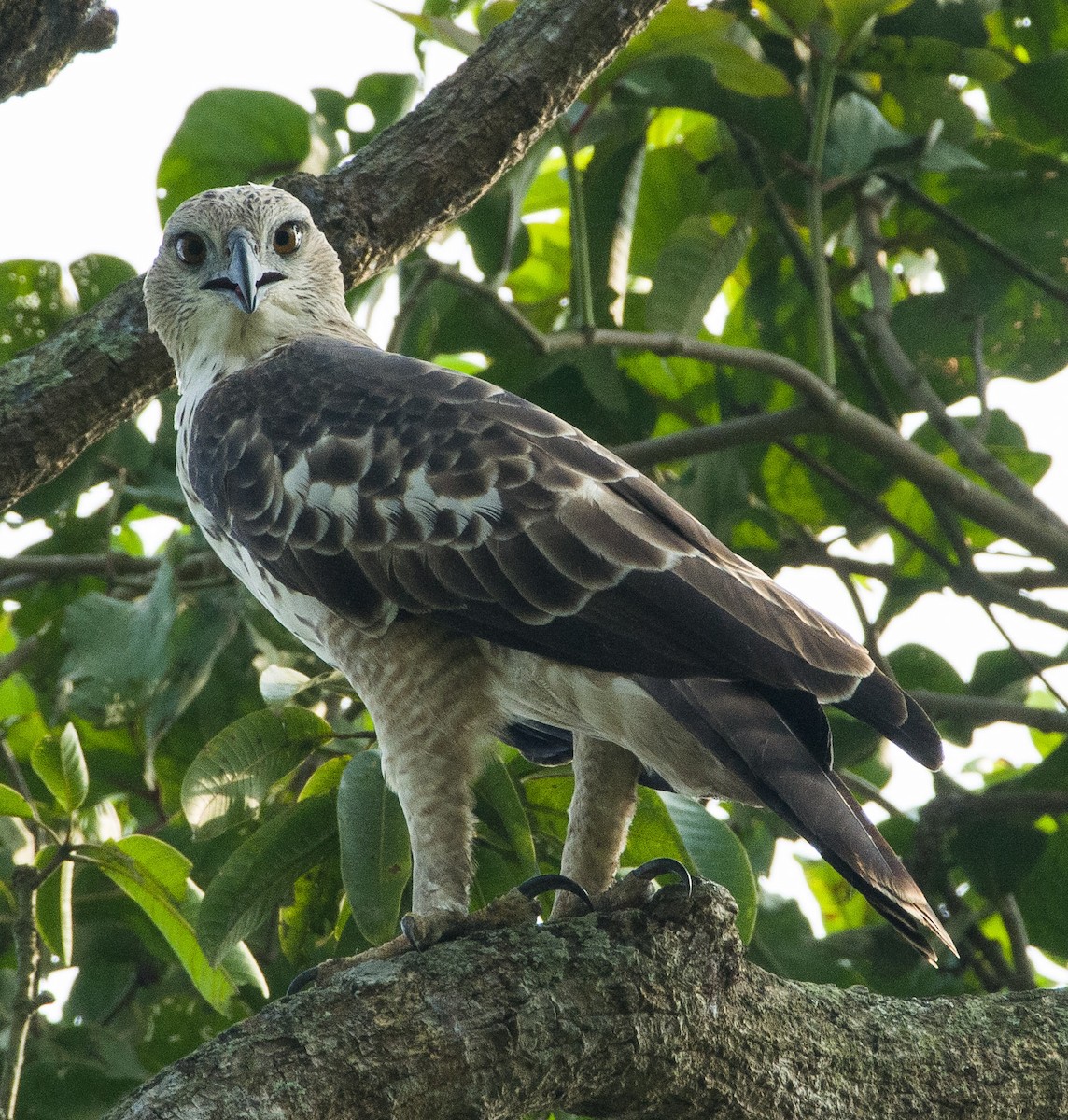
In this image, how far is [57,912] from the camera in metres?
3.05

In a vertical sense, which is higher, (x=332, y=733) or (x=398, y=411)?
(x=398, y=411)

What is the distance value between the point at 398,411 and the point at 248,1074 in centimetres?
159

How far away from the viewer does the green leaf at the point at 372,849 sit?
2.77m

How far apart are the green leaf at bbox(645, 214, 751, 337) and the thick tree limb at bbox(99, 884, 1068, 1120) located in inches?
88.5

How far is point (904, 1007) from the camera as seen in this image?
2.73 m

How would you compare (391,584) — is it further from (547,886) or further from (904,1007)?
(904,1007)

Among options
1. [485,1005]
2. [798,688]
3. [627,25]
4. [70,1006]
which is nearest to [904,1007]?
[798,688]

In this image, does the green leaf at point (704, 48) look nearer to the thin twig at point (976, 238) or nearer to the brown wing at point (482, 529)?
the thin twig at point (976, 238)

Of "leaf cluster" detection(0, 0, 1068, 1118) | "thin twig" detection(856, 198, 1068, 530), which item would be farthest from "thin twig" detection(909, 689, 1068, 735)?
"thin twig" detection(856, 198, 1068, 530)

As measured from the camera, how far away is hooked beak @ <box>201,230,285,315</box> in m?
3.77

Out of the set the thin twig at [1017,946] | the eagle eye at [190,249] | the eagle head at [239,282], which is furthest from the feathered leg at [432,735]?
the thin twig at [1017,946]

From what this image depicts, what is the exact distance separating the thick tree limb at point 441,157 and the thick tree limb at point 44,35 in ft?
1.78

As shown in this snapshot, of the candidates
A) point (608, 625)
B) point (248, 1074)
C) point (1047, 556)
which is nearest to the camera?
point (248, 1074)

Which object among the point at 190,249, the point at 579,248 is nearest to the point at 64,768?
the point at 190,249
